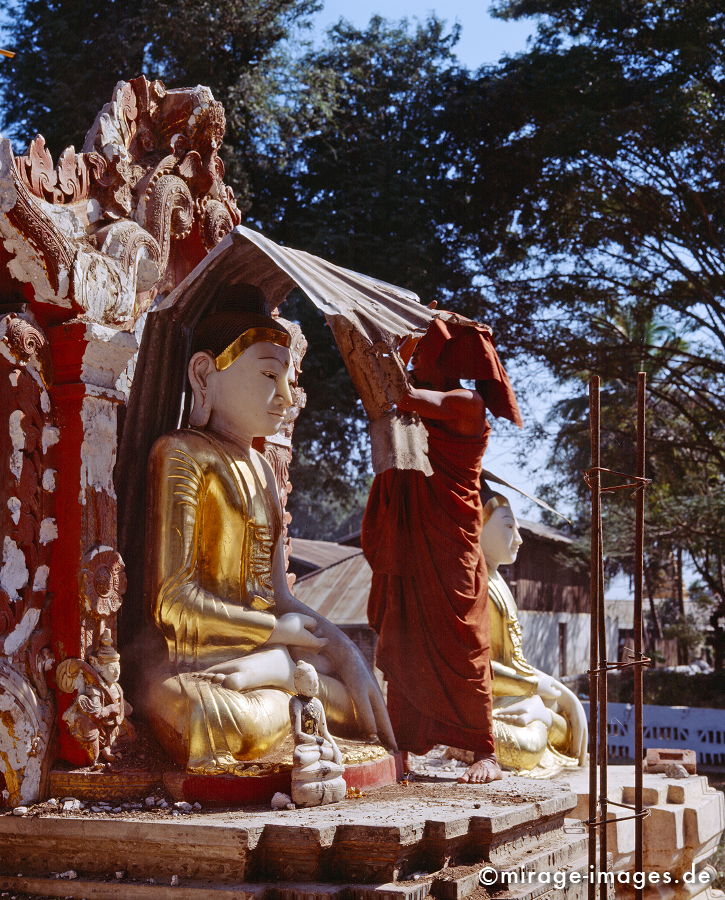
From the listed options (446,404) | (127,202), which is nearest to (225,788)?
(446,404)

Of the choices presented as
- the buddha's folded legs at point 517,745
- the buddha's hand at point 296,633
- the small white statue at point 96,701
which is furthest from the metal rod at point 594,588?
the buddha's folded legs at point 517,745

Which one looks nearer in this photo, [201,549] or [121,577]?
[121,577]

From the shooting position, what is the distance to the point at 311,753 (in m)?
4.29

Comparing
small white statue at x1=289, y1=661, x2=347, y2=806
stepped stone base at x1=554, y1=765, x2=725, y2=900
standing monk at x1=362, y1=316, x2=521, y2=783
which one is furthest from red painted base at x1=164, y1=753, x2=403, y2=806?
→ stepped stone base at x1=554, y1=765, x2=725, y2=900

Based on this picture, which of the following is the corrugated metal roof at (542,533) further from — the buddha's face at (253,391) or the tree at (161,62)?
the buddha's face at (253,391)

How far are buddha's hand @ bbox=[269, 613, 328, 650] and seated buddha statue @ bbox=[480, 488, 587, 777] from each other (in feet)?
5.84

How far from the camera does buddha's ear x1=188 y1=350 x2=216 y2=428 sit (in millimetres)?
5270

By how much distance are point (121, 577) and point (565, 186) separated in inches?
516

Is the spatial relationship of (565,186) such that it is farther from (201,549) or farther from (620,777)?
(201,549)

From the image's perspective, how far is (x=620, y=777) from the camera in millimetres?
7098

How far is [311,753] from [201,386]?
189 centimetres

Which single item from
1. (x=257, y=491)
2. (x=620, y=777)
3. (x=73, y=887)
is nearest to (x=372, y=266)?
(x=620, y=777)

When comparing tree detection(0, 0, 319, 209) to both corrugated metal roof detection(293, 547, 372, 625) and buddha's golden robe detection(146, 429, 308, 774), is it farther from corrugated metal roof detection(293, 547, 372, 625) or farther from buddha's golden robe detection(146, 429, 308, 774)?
buddha's golden robe detection(146, 429, 308, 774)

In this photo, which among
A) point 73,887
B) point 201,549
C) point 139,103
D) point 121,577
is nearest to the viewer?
point 73,887
